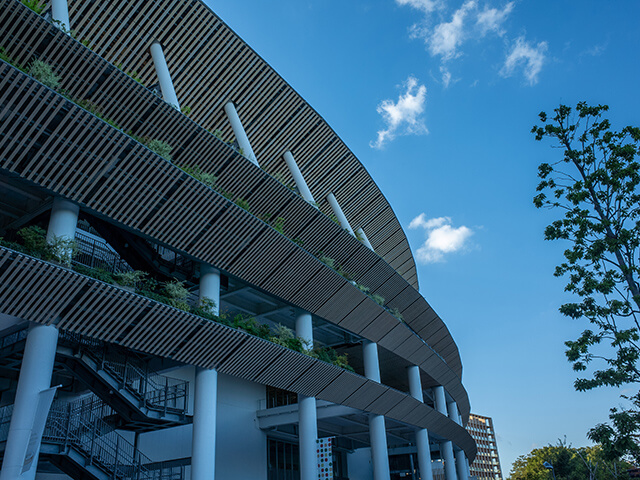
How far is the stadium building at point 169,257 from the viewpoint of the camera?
11.2 m

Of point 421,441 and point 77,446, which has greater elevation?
point 421,441

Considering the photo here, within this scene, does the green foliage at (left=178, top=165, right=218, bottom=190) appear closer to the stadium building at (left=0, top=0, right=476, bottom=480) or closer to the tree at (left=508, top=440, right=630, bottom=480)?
the stadium building at (left=0, top=0, right=476, bottom=480)

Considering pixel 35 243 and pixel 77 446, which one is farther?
pixel 77 446

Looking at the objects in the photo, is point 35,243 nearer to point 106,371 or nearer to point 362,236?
point 106,371

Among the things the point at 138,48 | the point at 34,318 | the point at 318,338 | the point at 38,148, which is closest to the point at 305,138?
the point at 138,48

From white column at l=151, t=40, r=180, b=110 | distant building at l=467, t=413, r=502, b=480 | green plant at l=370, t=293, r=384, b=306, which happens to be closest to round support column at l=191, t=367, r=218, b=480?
white column at l=151, t=40, r=180, b=110

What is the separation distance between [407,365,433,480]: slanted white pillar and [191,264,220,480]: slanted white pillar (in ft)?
46.0

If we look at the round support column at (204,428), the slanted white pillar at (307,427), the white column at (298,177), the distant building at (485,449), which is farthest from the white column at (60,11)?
the distant building at (485,449)

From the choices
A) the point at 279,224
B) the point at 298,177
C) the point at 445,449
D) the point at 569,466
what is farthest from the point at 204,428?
the point at 569,466

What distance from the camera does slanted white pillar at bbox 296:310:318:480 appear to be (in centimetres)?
1750

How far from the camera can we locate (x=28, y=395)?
1041cm

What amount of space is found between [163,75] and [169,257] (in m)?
6.63

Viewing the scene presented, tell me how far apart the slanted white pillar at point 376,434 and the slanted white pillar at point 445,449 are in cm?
1111

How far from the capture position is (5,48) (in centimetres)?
1202
